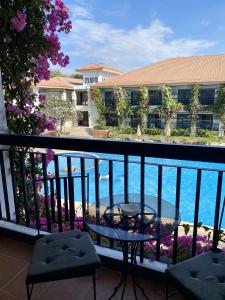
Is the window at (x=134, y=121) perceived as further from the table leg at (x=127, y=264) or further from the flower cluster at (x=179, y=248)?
the table leg at (x=127, y=264)

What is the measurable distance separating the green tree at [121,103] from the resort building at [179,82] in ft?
1.02

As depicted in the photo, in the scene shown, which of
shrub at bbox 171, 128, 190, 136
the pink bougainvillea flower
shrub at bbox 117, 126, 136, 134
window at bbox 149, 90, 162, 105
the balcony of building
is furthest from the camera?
shrub at bbox 117, 126, 136, 134

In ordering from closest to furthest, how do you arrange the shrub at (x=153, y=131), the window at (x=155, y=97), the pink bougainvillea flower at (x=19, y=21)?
the pink bougainvillea flower at (x=19, y=21) < the shrub at (x=153, y=131) < the window at (x=155, y=97)

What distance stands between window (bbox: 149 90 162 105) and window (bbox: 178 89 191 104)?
1.29 metres

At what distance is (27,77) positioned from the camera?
2.60 meters

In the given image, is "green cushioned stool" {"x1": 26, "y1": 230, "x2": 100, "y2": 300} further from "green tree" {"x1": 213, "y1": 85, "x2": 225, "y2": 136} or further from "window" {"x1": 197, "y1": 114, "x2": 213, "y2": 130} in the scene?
"window" {"x1": 197, "y1": 114, "x2": 213, "y2": 130}

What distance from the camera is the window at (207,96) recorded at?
51.1 ft

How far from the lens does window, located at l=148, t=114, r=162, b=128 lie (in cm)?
1719

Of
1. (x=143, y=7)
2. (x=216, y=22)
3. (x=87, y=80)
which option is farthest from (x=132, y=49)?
(x=87, y=80)

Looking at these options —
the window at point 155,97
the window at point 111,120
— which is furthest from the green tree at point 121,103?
the window at point 155,97

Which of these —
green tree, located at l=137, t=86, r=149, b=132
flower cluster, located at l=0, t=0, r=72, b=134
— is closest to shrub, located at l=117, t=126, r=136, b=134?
green tree, located at l=137, t=86, r=149, b=132

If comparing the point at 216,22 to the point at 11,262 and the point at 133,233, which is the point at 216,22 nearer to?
the point at 133,233

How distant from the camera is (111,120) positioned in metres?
18.5

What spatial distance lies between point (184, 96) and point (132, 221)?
52.6 ft
